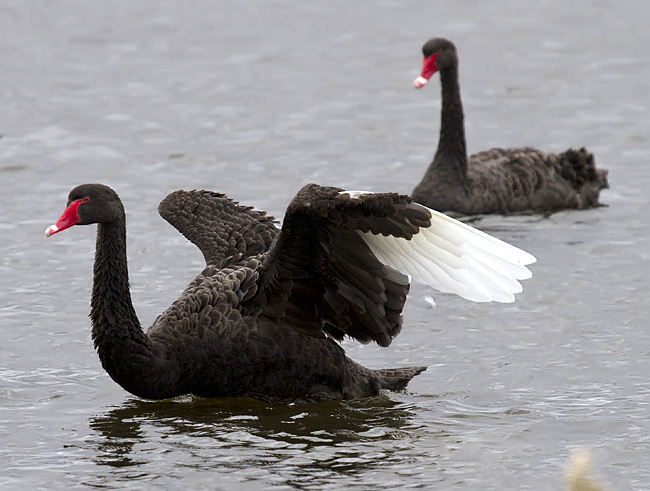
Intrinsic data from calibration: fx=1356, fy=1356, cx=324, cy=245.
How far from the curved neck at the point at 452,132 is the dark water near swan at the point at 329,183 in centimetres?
63

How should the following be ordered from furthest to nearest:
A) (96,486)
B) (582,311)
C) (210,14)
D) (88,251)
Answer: (210,14)
(88,251)
(582,311)
(96,486)

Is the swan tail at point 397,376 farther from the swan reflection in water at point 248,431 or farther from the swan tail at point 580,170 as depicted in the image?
the swan tail at point 580,170

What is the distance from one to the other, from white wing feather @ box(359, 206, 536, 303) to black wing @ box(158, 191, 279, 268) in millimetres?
1191

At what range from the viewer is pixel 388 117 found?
14.4 metres

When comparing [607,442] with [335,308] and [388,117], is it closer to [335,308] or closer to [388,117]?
[335,308]

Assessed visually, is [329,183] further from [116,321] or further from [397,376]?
[116,321]

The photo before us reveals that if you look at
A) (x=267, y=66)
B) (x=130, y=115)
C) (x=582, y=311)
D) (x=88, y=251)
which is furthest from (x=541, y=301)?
(x=267, y=66)

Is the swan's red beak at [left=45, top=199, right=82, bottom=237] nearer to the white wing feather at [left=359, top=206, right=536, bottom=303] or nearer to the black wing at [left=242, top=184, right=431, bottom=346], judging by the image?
the black wing at [left=242, top=184, right=431, bottom=346]

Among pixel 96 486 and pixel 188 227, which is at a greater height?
pixel 188 227

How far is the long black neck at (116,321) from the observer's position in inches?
276

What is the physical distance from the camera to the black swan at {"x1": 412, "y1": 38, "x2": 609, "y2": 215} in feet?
37.7

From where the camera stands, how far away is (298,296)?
24.0 ft

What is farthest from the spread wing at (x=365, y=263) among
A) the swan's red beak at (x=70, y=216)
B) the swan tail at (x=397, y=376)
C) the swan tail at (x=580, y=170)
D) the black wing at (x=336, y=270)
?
the swan tail at (x=580, y=170)

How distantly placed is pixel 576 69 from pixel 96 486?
1089 cm
